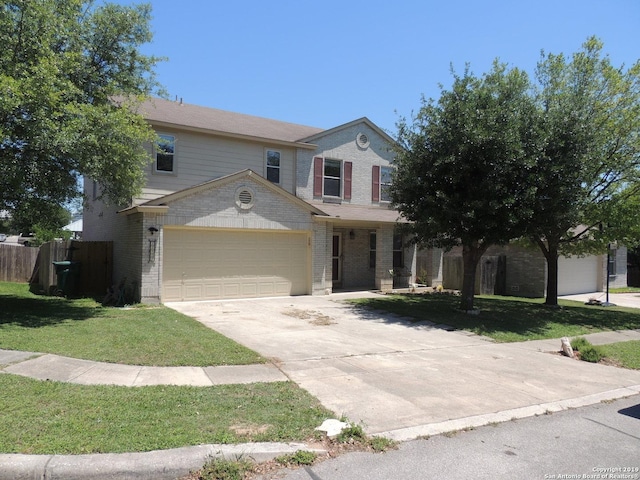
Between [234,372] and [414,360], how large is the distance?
3.19 m

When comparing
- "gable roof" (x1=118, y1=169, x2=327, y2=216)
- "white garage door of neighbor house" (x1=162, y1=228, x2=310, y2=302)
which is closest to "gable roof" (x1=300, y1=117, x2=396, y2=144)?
"gable roof" (x1=118, y1=169, x2=327, y2=216)

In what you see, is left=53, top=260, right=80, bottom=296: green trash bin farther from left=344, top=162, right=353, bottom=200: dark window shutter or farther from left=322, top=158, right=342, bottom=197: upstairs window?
left=344, top=162, right=353, bottom=200: dark window shutter

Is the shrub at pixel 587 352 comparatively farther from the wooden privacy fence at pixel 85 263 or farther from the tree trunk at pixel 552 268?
the wooden privacy fence at pixel 85 263

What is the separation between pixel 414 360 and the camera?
793cm

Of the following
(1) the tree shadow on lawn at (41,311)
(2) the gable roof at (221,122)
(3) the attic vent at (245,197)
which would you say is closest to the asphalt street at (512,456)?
(1) the tree shadow on lawn at (41,311)

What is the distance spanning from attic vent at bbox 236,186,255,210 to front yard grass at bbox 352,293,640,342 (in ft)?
15.8

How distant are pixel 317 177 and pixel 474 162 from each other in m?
8.03

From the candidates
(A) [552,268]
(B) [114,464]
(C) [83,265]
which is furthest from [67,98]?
(A) [552,268]

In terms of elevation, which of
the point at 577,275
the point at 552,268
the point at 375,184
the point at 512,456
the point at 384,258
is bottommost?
the point at 512,456

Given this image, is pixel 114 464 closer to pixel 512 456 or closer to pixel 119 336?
pixel 512 456

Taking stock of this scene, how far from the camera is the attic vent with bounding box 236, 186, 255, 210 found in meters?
14.8

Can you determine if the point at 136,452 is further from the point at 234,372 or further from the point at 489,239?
the point at 489,239

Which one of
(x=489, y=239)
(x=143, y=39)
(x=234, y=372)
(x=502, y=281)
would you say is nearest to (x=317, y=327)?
(x=234, y=372)

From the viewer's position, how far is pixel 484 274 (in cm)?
2080
